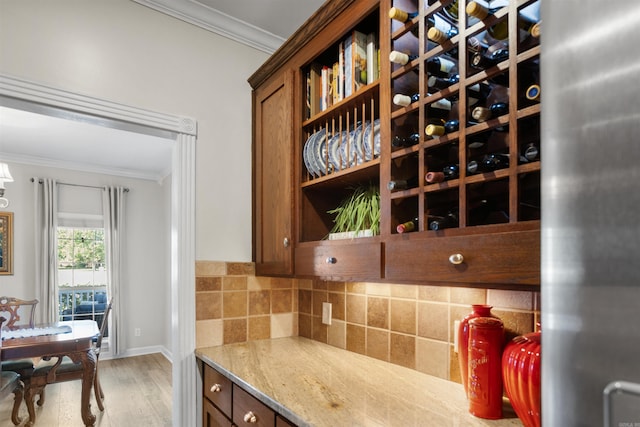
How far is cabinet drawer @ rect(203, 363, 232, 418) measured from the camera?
152 cm

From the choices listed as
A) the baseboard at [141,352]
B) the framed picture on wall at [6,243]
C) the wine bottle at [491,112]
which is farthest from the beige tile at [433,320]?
the framed picture on wall at [6,243]

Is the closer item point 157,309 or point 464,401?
point 464,401

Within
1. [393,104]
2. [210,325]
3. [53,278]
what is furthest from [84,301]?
[393,104]

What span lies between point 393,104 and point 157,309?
532cm

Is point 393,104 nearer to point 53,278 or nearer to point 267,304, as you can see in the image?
point 267,304

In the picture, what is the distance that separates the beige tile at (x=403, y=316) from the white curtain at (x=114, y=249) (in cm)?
474

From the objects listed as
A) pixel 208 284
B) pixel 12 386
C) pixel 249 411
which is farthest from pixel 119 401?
pixel 249 411

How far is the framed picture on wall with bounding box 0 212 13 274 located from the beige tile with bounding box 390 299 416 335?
4.98 m

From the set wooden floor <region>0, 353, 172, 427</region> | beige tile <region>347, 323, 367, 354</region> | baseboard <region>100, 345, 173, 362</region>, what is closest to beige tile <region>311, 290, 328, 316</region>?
beige tile <region>347, 323, 367, 354</region>

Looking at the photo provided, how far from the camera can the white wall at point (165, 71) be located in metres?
1.54

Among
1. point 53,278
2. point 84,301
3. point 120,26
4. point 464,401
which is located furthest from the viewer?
point 84,301

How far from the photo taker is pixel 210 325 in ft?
6.15

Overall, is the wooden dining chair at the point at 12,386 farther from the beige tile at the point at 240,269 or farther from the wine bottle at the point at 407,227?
the wine bottle at the point at 407,227

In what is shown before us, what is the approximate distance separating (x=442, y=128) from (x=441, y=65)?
0.20 m
